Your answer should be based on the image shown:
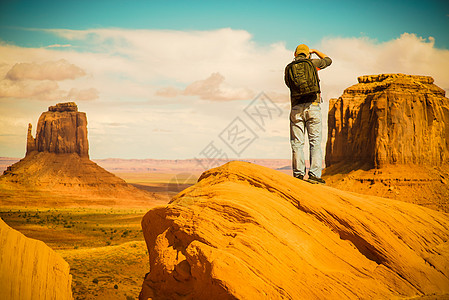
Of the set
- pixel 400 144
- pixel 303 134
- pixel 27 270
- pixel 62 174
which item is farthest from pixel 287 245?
pixel 62 174

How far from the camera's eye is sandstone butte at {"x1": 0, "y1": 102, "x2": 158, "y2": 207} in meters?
92.9

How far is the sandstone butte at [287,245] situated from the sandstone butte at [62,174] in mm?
85506

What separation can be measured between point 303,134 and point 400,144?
4244 cm

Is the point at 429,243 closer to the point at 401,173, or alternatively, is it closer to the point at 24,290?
the point at 24,290

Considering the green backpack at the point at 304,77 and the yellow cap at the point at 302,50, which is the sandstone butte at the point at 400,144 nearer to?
the yellow cap at the point at 302,50

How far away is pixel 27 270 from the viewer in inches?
324

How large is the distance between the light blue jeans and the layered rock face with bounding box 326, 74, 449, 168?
41610mm

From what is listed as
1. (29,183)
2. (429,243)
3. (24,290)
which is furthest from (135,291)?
(29,183)

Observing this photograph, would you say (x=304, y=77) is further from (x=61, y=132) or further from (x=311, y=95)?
(x=61, y=132)

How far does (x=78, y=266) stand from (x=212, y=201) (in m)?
14.7

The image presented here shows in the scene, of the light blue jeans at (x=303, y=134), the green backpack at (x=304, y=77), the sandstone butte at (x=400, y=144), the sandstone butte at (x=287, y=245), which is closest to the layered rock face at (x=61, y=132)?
the sandstone butte at (x=400, y=144)

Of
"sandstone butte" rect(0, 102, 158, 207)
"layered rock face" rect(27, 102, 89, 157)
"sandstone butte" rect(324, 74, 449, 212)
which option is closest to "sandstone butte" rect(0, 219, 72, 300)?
"sandstone butte" rect(324, 74, 449, 212)

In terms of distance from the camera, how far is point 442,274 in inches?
293

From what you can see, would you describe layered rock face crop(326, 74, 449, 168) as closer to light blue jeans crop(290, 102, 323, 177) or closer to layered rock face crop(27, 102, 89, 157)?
light blue jeans crop(290, 102, 323, 177)
